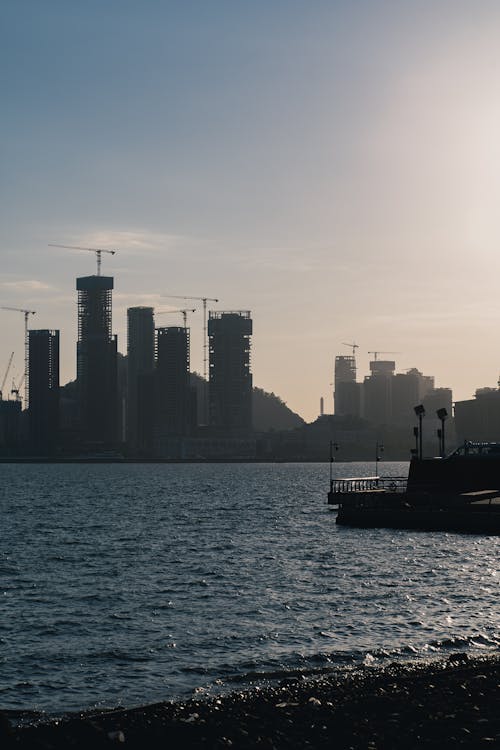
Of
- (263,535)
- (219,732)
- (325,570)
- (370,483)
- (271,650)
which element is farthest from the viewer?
(370,483)

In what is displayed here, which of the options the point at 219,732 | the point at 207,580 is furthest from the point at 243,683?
the point at 207,580

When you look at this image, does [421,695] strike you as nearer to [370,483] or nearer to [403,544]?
[403,544]

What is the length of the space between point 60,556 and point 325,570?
20.4 metres

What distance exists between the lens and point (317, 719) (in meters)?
27.4

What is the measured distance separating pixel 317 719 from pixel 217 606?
72.7 ft

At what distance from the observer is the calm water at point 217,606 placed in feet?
117

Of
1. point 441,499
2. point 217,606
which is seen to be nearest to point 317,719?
point 217,606

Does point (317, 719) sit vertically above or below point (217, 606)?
above

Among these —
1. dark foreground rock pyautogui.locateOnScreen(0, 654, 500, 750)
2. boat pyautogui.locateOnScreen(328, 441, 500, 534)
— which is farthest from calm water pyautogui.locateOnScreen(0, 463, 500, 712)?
dark foreground rock pyautogui.locateOnScreen(0, 654, 500, 750)

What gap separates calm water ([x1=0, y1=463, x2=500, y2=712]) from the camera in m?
35.7

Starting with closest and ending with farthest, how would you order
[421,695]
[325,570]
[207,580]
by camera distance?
[421,695], [207,580], [325,570]

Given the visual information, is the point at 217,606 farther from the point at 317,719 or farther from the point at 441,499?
the point at 441,499

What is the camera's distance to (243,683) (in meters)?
33.8

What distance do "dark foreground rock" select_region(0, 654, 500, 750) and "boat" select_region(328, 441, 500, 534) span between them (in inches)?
2028
